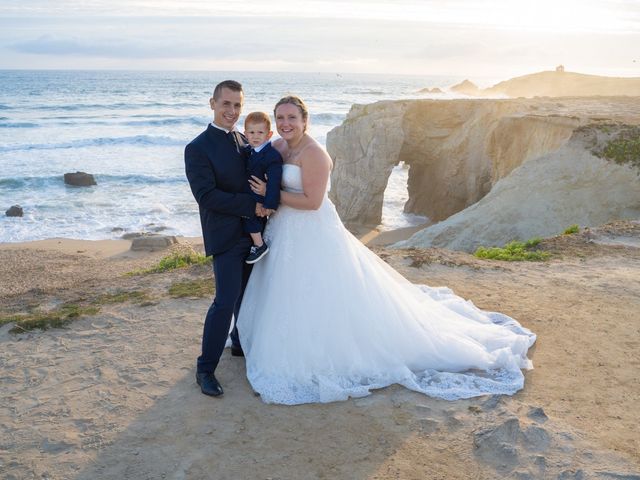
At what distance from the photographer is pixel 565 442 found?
14.9 feet

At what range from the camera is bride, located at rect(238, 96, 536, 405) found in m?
5.12

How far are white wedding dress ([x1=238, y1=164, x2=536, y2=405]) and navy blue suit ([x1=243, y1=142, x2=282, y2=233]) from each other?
14 cm

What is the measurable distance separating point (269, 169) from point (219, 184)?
17.4 inches

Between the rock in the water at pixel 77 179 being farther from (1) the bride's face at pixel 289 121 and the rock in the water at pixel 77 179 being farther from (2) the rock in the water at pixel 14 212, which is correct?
(1) the bride's face at pixel 289 121

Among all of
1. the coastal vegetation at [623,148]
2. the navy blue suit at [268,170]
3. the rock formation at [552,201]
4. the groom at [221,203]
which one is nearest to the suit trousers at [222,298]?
the groom at [221,203]

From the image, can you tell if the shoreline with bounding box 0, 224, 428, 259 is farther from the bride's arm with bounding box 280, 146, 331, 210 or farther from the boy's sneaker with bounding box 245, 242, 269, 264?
the bride's arm with bounding box 280, 146, 331, 210

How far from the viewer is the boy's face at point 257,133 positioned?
16.3 ft

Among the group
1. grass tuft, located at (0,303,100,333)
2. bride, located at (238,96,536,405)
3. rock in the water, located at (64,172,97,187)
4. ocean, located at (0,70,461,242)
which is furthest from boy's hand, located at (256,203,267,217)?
rock in the water, located at (64,172,97,187)

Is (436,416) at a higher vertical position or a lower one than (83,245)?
higher

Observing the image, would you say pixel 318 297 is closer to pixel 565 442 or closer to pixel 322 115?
pixel 565 442

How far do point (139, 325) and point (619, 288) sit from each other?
6.44m

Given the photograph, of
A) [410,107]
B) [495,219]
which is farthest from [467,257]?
[410,107]

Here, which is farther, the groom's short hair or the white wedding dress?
the white wedding dress

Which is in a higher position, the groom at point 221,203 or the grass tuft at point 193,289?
the groom at point 221,203
